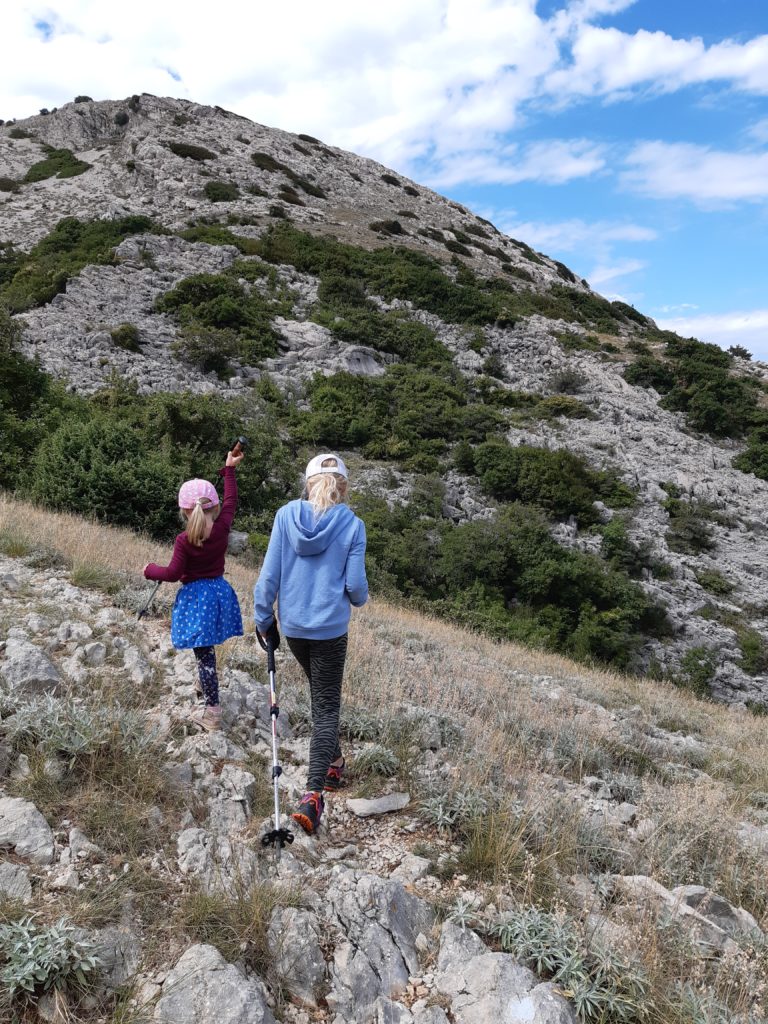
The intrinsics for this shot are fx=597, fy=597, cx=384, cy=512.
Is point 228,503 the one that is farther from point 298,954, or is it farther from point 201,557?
point 298,954

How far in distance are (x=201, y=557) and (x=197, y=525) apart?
0.91 ft

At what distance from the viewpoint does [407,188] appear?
50.0 meters

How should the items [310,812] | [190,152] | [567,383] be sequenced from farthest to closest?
[190,152]
[567,383]
[310,812]

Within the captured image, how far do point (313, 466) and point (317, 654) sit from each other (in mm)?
1128

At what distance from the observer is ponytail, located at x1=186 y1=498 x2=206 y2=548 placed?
398 cm

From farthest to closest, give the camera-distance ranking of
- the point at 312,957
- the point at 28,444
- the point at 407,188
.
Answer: the point at 407,188 → the point at 28,444 → the point at 312,957

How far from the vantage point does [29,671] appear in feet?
13.1

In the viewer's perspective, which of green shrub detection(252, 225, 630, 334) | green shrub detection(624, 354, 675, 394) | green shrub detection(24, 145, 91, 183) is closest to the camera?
green shrub detection(624, 354, 675, 394)

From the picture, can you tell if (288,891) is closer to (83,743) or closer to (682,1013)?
(83,743)

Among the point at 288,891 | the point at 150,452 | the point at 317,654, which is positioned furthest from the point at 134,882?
the point at 150,452

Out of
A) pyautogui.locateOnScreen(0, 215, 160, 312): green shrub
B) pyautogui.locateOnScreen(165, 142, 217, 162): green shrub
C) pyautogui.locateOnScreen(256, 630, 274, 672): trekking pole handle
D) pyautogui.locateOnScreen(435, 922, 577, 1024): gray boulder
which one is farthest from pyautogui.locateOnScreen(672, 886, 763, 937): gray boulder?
pyautogui.locateOnScreen(165, 142, 217, 162): green shrub

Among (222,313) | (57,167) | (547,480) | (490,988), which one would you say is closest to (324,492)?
(490,988)

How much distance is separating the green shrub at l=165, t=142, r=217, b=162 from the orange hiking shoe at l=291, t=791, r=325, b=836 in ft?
147

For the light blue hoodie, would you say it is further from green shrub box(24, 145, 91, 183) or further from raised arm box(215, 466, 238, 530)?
green shrub box(24, 145, 91, 183)
